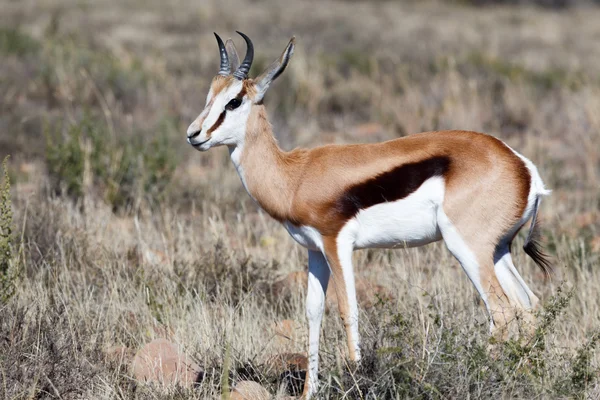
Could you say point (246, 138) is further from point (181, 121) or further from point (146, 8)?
point (146, 8)

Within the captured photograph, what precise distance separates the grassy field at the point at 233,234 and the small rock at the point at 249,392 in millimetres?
116

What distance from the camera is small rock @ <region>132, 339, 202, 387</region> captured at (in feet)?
15.4

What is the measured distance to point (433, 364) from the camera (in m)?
4.24

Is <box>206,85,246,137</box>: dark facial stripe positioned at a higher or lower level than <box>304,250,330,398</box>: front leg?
higher

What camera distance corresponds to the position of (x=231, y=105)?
4.95 m

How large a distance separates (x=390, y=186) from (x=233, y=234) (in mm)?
3430

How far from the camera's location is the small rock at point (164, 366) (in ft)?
15.4

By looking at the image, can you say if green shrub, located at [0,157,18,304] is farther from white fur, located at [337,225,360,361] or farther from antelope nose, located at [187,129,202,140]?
white fur, located at [337,225,360,361]

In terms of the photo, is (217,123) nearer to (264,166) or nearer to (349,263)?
(264,166)

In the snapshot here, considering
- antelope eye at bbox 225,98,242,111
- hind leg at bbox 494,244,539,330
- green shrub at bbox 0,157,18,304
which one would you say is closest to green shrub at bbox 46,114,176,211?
green shrub at bbox 0,157,18,304

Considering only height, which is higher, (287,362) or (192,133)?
(192,133)

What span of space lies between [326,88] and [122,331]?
10.7 meters

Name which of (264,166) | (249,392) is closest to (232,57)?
(264,166)

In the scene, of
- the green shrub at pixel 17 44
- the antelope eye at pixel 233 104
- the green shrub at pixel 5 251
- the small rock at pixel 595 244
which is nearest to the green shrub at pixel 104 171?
the green shrub at pixel 5 251
